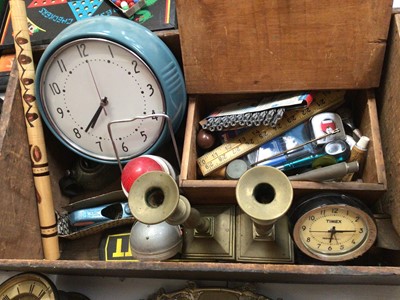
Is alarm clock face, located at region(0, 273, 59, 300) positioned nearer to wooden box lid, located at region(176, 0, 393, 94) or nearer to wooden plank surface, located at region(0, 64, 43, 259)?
wooden plank surface, located at region(0, 64, 43, 259)

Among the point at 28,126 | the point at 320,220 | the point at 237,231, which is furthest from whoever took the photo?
the point at 28,126

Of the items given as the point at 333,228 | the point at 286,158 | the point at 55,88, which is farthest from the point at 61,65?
the point at 333,228

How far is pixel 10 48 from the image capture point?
112cm

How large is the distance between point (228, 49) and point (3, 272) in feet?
2.10

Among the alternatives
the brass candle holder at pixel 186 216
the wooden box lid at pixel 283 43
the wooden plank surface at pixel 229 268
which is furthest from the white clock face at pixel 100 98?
the wooden plank surface at pixel 229 268

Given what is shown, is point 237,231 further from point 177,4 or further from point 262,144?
point 177,4

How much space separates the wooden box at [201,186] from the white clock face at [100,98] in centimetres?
9

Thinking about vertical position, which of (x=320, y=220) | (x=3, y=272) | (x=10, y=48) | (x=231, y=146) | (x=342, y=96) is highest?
(x=10, y=48)

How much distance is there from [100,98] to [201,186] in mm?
299

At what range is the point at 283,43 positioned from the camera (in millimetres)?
877

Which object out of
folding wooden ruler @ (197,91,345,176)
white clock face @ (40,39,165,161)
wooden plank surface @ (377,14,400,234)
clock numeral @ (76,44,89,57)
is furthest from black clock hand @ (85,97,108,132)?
wooden plank surface @ (377,14,400,234)

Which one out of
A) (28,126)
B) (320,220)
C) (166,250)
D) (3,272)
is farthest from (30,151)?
(320,220)

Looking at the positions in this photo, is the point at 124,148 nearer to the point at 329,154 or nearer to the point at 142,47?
the point at 142,47

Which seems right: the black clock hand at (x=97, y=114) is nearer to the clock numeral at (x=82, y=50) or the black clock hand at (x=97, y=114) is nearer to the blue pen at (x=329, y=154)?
the clock numeral at (x=82, y=50)
